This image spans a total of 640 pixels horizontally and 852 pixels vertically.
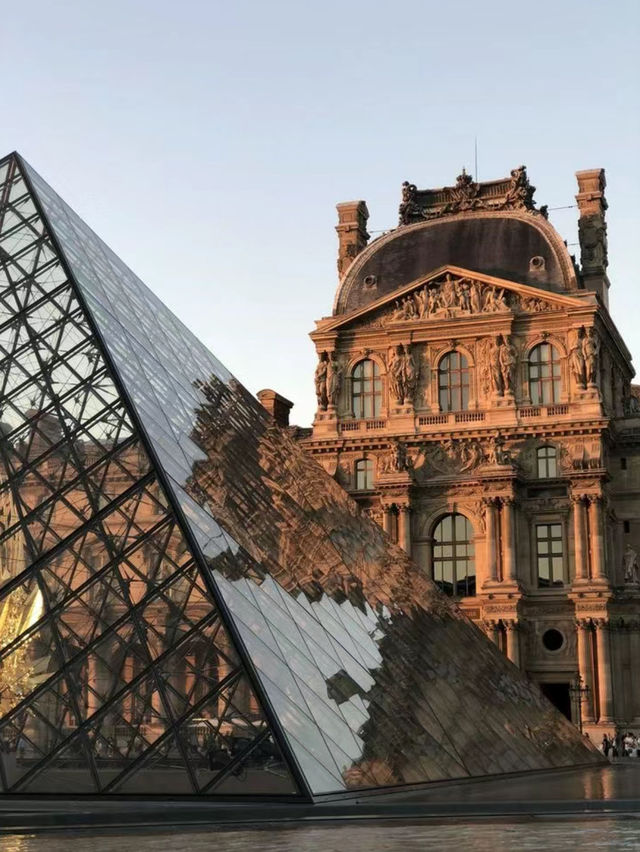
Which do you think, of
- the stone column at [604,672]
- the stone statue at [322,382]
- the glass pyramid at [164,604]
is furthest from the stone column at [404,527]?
the glass pyramid at [164,604]

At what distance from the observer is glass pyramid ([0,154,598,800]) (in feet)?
41.5

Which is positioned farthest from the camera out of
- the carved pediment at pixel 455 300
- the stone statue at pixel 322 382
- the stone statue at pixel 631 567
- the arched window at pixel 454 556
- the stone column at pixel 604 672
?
the stone statue at pixel 322 382

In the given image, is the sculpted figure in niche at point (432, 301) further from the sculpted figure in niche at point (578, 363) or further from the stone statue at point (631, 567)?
the stone statue at point (631, 567)

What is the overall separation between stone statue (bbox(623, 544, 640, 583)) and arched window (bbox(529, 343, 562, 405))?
5887 millimetres

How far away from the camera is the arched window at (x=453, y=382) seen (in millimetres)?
47156

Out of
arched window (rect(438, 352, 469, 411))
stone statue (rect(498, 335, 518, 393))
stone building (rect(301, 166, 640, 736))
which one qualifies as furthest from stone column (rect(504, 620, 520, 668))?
stone statue (rect(498, 335, 518, 393))

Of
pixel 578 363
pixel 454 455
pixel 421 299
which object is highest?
pixel 421 299

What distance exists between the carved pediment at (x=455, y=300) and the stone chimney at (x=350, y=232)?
4.43 metres

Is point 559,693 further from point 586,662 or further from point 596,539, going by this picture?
point 596,539

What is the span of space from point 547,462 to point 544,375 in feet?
10.3

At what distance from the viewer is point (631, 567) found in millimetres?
44844

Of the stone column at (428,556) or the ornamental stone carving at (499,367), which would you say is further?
the ornamental stone carving at (499,367)

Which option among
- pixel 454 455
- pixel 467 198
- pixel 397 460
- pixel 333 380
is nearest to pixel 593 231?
pixel 467 198

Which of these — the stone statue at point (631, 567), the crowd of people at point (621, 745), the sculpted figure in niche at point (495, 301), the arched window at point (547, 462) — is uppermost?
the sculpted figure in niche at point (495, 301)
